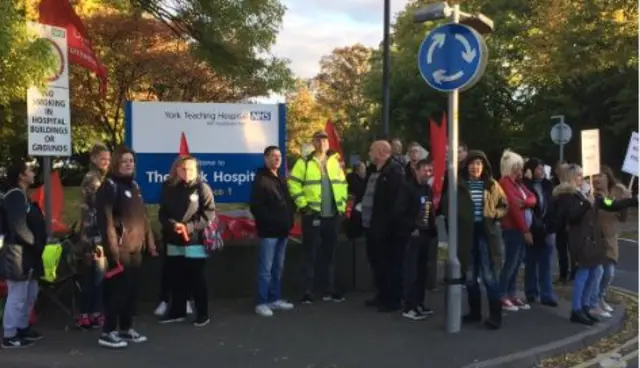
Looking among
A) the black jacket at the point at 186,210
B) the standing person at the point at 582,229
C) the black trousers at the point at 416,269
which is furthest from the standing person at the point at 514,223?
A: the black jacket at the point at 186,210

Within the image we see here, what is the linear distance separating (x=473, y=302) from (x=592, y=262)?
4.27 ft

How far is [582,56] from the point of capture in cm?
2350

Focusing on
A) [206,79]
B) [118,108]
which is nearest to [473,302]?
[206,79]

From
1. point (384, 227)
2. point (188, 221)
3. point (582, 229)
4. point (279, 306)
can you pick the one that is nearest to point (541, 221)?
point (582, 229)

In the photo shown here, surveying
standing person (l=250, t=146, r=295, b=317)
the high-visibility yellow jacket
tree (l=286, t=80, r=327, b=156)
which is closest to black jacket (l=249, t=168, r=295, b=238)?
standing person (l=250, t=146, r=295, b=317)

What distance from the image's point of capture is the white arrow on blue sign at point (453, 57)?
273 inches

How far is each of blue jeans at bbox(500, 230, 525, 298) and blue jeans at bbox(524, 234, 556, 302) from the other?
1.19ft

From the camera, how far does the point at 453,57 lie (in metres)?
7.10

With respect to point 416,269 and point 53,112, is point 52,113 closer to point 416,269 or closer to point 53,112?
point 53,112

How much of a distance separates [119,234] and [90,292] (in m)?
1.06

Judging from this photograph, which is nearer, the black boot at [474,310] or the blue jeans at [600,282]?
the black boot at [474,310]

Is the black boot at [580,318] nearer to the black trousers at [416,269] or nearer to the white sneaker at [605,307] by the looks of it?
the white sneaker at [605,307]

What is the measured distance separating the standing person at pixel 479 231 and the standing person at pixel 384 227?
0.64m

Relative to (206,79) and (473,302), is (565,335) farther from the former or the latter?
(206,79)
